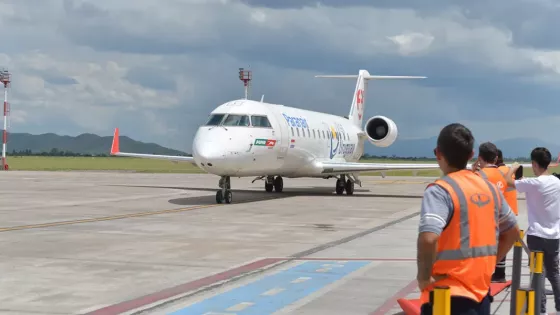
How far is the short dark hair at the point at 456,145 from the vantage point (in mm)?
Result: 4266

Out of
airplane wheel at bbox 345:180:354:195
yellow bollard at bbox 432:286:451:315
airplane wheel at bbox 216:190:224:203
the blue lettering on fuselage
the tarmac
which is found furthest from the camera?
airplane wheel at bbox 345:180:354:195

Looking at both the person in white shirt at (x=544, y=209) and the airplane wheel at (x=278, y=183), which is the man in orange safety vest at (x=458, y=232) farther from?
the airplane wheel at (x=278, y=183)

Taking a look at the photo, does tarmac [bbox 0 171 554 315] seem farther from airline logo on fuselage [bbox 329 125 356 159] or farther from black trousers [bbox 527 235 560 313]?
airline logo on fuselage [bbox 329 125 356 159]

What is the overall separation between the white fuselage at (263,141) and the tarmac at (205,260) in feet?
6.21

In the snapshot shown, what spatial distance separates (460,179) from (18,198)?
2312 cm

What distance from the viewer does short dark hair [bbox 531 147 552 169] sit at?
24.4ft

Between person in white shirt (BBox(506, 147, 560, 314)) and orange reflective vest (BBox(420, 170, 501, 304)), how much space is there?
3426 millimetres

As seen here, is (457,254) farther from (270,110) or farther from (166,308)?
(270,110)

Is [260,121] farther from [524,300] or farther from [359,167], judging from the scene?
[524,300]

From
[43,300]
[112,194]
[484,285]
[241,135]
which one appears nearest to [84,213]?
[241,135]

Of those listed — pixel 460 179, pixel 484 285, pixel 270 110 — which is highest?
pixel 270 110

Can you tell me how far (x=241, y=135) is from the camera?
23.7m

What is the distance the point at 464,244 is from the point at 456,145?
562 mm

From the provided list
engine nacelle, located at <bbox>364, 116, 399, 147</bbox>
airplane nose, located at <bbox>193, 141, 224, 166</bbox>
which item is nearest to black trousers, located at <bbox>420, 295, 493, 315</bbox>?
airplane nose, located at <bbox>193, 141, 224, 166</bbox>
